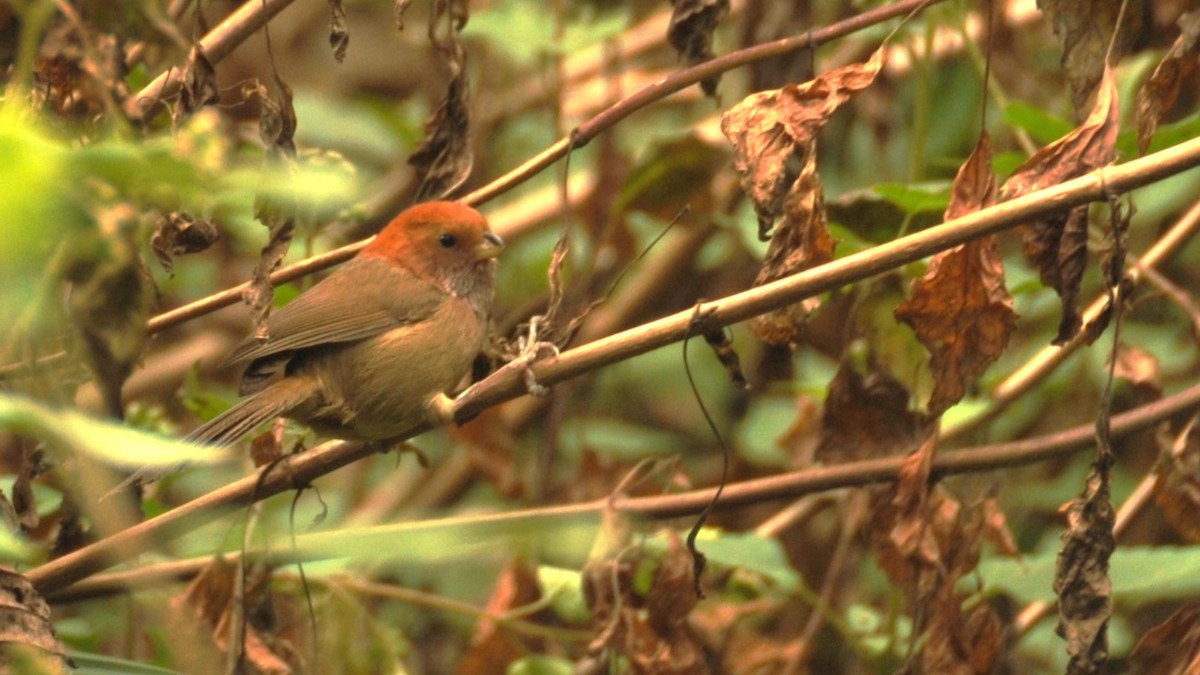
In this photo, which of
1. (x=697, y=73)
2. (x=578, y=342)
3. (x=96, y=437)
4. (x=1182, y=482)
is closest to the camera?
(x=96, y=437)

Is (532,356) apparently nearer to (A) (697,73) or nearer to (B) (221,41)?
(A) (697,73)

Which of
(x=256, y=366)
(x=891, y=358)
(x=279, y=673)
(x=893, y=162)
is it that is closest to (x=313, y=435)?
(x=256, y=366)

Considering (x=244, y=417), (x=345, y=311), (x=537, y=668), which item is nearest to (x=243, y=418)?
(x=244, y=417)

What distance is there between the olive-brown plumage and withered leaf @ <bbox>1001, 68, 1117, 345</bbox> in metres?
1.33

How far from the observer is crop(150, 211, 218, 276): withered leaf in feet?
8.52

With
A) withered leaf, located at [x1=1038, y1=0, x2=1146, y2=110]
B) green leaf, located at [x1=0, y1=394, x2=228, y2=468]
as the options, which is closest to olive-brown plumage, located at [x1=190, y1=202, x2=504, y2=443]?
withered leaf, located at [x1=1038, y1=0, x2=1146, y2=110]

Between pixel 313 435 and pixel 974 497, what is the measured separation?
165cm

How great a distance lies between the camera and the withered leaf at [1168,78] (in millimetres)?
2553

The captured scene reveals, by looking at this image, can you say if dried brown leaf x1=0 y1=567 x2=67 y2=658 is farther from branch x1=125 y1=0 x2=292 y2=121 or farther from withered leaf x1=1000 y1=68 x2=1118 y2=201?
withered leaf x1=1000 y1=68 x2=1118 y2=201

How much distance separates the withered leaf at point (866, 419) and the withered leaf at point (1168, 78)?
0.76m

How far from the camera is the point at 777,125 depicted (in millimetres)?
2559

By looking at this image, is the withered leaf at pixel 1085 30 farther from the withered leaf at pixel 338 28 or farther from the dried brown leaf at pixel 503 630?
the dried brown leaf at pixel 503 630

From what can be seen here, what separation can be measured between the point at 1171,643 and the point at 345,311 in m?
2.00

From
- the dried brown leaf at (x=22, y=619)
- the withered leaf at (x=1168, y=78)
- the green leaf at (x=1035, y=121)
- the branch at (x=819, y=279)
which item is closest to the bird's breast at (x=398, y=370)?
the branch at (x=819, y=279)
